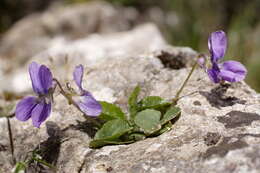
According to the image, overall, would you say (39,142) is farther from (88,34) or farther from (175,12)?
(175,12)

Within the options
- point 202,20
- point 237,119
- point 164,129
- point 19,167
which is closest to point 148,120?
point 164,129

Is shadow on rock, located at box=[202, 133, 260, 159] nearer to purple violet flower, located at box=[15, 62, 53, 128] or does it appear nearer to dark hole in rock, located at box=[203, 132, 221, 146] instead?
dark hole in rock, located at box=[203, 132, 221, 146]

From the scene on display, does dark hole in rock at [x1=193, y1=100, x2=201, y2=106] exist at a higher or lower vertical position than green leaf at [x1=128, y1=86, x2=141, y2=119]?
lower

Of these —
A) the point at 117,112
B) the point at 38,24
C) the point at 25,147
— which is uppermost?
the point at 38,24

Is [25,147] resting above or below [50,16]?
below

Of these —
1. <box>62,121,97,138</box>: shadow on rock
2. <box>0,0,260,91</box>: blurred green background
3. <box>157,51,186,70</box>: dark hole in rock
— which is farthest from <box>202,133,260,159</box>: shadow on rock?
<box>0,0,260,91</box>: blurred green background

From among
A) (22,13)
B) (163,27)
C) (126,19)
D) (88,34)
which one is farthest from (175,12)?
(22,13)
